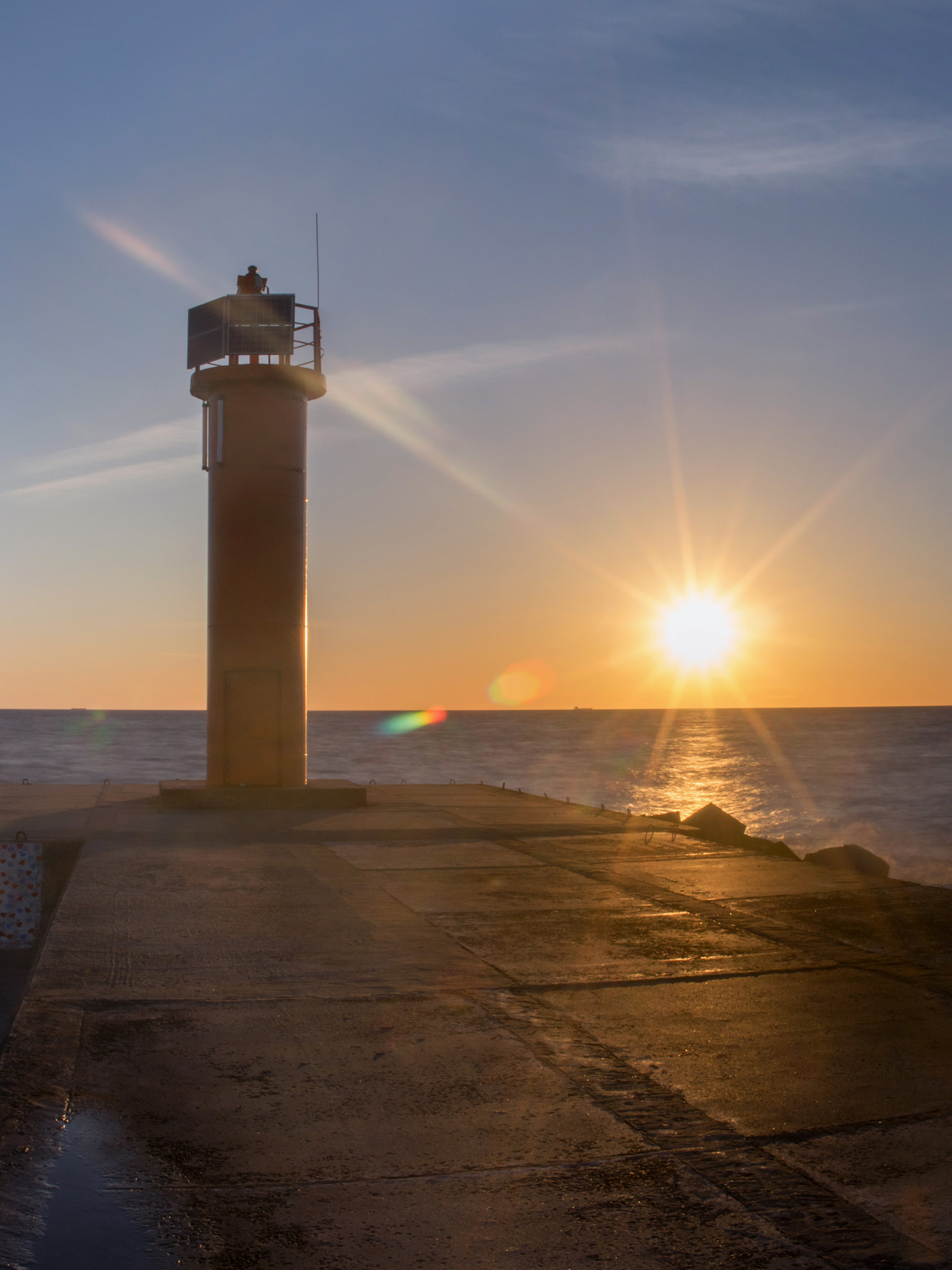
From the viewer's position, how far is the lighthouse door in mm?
17953

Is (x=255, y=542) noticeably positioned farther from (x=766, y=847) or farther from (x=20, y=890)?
(x=766, y=847)

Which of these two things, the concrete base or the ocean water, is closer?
the concrete base

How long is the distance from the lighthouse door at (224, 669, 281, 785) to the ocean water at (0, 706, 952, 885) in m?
16.6

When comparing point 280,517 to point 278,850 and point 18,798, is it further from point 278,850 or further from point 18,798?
point 278,850

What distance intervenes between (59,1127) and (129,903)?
4.66m

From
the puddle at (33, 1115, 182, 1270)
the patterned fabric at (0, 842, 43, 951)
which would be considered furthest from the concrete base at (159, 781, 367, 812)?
the puddle at (33, 1115, 182, 1270)

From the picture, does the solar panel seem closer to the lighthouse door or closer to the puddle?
the lighthouse door

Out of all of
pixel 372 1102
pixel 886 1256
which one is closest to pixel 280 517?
pixel 372 1102

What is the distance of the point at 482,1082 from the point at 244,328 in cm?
1563

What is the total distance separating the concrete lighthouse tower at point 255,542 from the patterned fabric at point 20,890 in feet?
17.7

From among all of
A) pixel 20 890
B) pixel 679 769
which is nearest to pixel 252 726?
pixel 20 890

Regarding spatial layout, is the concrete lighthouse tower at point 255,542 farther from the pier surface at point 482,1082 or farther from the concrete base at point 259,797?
the pier surface at point 482,1082

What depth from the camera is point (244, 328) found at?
59.4 ft

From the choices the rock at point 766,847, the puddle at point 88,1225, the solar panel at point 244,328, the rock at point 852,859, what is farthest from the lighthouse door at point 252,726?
the puddle at point 88,1225
